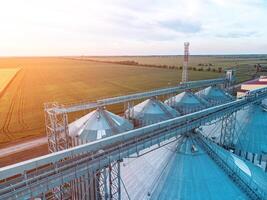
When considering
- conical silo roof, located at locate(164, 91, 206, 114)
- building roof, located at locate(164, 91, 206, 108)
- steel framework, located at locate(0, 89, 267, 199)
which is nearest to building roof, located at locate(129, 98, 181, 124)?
conical silo roof, located at locate(164, 91, 206, 114)

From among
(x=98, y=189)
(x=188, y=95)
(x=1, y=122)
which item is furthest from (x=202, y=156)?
(x=1, y=122)

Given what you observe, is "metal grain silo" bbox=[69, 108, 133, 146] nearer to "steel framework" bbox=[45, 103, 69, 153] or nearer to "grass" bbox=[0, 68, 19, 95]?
"steel framework" bbox=[45, 103, 69, 153]

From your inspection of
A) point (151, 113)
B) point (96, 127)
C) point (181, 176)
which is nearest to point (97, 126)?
point (96, 127)

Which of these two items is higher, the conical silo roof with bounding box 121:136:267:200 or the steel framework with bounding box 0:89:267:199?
the steel framework with bounding box 0:89:267:199

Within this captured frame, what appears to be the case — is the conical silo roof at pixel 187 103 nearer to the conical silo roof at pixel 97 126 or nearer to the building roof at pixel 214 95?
the building roof at pixel 214 95

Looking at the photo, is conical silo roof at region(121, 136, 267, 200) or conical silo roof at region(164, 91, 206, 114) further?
conical silo roof at region(164, 91, 206, 114)

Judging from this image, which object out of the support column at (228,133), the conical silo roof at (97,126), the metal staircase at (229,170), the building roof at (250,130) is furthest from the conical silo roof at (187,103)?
the metal staircase at (229,170)

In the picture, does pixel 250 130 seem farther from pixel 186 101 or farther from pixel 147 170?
pixel 147 170
